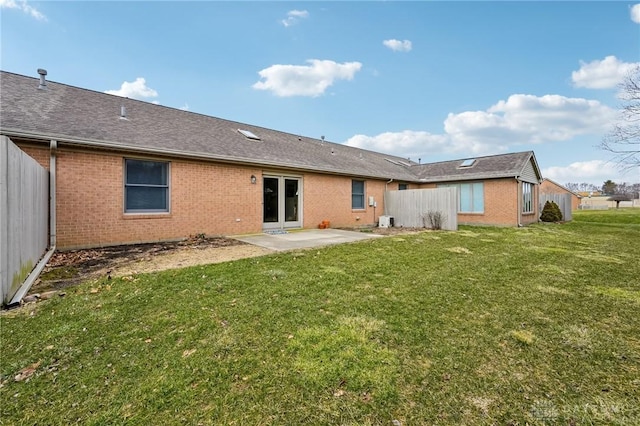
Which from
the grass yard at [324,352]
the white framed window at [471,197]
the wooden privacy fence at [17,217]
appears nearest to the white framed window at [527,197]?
the white framed window at [471,197]

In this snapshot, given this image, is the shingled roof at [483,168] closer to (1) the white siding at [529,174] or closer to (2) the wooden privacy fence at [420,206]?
(1) the white siding at [529,174]

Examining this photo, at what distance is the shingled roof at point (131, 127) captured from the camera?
22.9ft

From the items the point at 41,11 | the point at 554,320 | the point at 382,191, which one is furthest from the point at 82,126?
the point at 382,191

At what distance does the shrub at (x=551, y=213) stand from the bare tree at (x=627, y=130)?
3.77 metres

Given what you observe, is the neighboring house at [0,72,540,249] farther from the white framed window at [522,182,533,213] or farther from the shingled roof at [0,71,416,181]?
the white framed window at [522,182,533,213]

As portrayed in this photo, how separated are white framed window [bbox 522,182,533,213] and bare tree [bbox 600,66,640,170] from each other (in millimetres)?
4409

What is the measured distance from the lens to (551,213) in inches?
707

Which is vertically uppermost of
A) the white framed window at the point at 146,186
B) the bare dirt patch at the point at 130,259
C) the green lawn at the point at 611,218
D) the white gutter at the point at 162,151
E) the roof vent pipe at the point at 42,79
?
the roof vent pipe at the point at 42,79

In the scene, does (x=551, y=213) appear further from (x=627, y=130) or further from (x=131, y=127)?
(x=131, y=127)

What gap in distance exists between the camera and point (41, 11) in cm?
917

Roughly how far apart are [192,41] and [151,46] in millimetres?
1759

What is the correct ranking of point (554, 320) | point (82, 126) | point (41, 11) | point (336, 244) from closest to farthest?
point (554, 320)
point (82, 126)
point (336, 244)
point (41, 11)

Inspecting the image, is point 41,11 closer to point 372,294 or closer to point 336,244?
point 336,244

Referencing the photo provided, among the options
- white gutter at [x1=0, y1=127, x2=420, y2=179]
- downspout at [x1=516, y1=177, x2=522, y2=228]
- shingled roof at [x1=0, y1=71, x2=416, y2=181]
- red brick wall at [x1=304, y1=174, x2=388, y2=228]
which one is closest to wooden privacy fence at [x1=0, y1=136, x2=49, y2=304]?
white gutter at [x1=0, y1=127, x2=420, y2=179]
